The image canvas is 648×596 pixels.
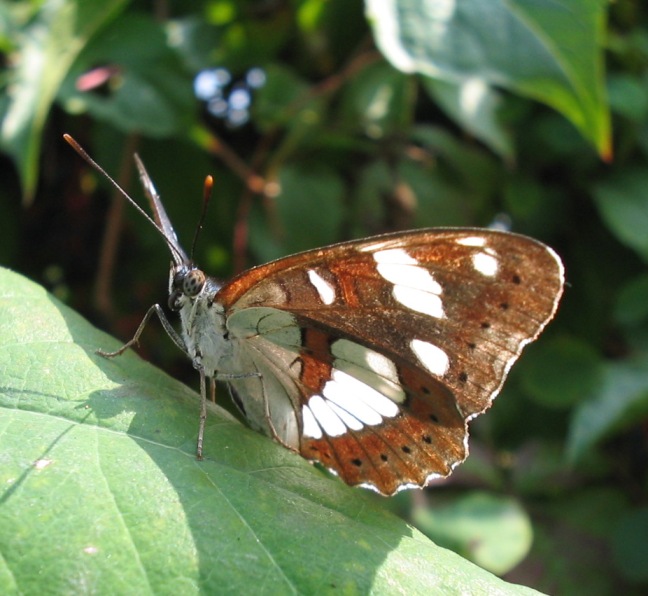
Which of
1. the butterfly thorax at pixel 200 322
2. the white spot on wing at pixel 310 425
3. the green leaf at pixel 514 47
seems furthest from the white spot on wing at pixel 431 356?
the green leaf at pixel 514 47

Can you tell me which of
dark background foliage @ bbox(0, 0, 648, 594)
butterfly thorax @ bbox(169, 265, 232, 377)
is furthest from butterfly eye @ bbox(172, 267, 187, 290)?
dark background foliage @ bbox(0, 0, 648, 594)

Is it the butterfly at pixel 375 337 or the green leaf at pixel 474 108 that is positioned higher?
the green leaf at pixel 474 108

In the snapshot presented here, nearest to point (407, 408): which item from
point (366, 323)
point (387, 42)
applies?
point (366, 323)

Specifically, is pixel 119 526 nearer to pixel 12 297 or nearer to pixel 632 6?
pixel 12 297

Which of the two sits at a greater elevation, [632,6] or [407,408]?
[632,6]

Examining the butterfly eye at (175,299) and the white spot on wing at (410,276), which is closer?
the white spot on wing at (410,276)

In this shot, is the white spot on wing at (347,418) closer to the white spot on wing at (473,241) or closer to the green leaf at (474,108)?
the white spot on wing at (473,241)

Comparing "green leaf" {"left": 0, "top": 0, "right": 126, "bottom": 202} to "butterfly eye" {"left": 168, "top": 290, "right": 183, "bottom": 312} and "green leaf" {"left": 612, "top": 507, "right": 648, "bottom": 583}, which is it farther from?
"green leaf" {"left": 612, "top": 507, "right": 648, "bottom": 583}
